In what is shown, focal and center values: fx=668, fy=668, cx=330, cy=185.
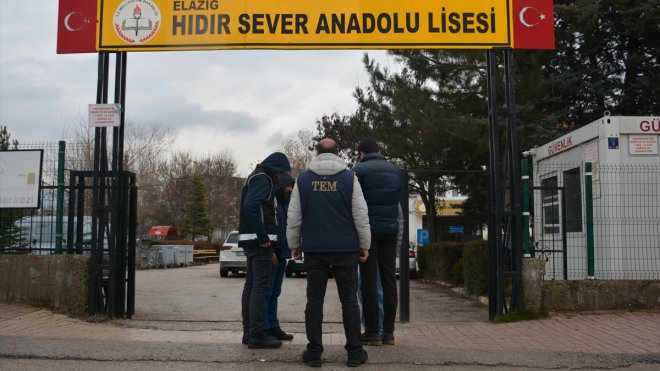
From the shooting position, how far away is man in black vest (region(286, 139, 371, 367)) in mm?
5719

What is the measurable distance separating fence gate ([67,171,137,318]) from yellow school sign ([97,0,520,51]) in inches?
76.0

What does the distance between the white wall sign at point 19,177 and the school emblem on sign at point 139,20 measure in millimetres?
2315

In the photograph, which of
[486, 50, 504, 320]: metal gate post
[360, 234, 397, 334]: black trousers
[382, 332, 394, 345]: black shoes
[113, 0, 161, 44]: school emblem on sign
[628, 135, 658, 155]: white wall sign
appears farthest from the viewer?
[628, 135, 658, 155]: white wall sign

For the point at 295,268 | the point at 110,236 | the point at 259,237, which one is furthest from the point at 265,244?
the point at 295,268

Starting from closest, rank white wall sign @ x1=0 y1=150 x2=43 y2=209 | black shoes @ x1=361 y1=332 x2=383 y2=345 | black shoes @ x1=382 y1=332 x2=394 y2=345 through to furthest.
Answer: black shoes @ x1=361 y1=332 x2=383 y2=345, black shoes @ x1=382 y1=332 x2=394 y2=345, white wall sign @ x1=0 y1=150 x2=43 y2=209

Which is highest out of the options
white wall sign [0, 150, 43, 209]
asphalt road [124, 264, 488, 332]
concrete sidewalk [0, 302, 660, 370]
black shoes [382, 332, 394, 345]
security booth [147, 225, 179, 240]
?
white wall sign [0, 150, 43, 209]

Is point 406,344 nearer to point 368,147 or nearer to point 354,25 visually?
point 368,147

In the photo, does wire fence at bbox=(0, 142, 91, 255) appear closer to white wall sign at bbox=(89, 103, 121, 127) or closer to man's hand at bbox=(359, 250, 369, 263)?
white wall sign at bbox=(89, 103, 121, 127)

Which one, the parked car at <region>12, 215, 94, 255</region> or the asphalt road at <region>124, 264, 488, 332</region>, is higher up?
the parked car at <region>12, 215, 94, 255</region>

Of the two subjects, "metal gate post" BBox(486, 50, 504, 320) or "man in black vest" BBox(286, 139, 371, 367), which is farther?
"metal gate post" BBox(486, 50, 504, 320)

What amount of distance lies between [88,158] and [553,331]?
18.9 m

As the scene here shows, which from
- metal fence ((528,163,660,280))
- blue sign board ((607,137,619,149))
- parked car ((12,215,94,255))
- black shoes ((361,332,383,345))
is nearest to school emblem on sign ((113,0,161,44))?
parked car ((12,215,94,255))

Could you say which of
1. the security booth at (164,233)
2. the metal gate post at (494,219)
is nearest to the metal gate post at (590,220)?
the metal gate post at (494,219)

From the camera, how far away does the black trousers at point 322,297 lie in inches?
225
